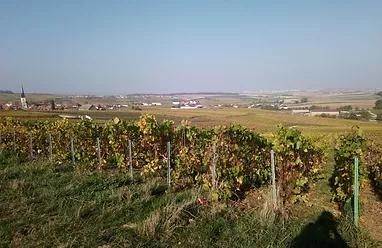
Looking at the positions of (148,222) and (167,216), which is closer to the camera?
(148,222)

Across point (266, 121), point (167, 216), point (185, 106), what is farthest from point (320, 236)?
point (185, 106)

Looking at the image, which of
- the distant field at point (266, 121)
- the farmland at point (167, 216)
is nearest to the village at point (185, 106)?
the distant field at point (266, 121)

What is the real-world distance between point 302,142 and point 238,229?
8.84ft

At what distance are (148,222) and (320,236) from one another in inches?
102

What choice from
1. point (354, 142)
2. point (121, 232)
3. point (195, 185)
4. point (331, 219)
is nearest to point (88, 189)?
point (195, 185)

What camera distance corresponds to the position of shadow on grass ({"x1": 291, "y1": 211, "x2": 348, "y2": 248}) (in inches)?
232

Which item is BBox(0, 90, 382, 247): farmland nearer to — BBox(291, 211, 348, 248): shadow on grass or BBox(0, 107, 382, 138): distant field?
BBox(291, 211, 348, 248): shadow on grass

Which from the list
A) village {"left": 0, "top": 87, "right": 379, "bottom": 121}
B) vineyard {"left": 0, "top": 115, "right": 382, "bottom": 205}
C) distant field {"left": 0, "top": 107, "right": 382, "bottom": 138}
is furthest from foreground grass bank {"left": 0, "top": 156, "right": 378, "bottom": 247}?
village {"left": 0, "top": 87, "right": 379, "bottom": 121}

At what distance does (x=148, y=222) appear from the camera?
244 inches

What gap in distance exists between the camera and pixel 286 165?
25.6 feet

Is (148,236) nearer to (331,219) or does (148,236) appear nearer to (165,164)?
(331,219)

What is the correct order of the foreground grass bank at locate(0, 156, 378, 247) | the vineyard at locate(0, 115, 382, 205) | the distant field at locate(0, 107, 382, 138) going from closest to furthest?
the foreground grass bank at locate(0, 156, 378, 247)
the vineyard at locate(0, 115, 382, 205)
the distant field at locate(0, 107, 382, 138)

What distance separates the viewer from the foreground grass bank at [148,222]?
231 inches

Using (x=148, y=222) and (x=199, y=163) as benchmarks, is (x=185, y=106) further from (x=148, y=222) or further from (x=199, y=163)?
(x=148, y=222)
